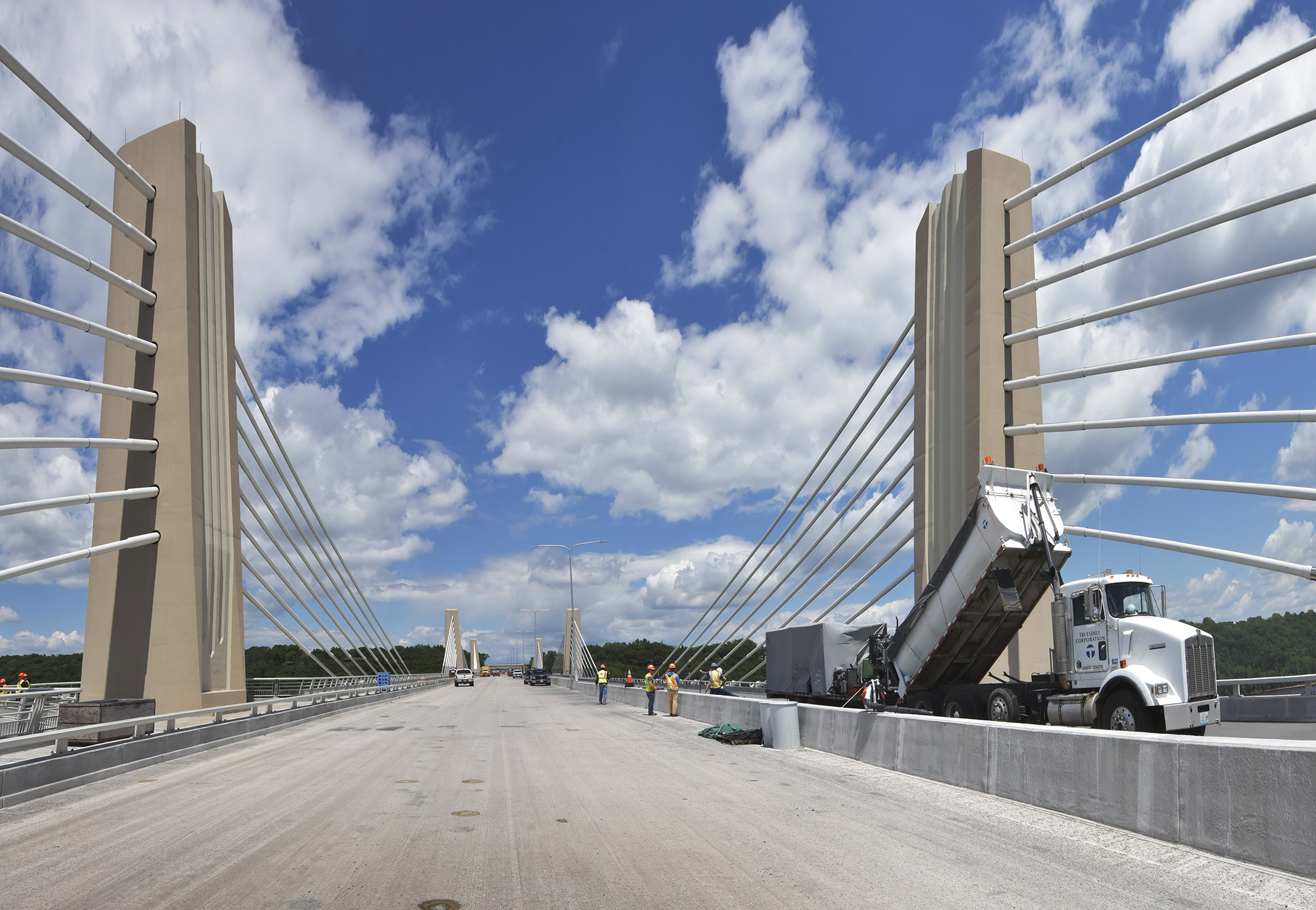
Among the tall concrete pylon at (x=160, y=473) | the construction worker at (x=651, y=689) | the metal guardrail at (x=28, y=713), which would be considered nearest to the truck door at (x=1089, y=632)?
the construction worker at (x=651, y=689)

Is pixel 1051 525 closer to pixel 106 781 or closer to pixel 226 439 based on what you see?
pixel 106 781

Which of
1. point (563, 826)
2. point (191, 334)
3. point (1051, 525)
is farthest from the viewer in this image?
point (191, 334)

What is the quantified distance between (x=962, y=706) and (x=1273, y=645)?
20.4 m

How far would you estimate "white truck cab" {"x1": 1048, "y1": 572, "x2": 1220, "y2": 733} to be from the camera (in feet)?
41.2

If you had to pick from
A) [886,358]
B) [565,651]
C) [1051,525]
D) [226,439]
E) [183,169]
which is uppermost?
[183,169]

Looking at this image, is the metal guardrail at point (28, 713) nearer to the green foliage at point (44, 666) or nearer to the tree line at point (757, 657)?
the tree line at point (757, 657)

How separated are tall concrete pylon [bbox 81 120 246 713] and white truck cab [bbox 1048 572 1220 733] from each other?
21.2 m

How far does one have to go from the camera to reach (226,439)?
28.3 m

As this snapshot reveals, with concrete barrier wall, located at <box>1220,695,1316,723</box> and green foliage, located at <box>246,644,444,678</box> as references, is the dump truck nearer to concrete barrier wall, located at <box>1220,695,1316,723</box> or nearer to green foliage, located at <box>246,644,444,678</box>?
concrete barrier wall, located at <box>1220,695,1316,723</box>

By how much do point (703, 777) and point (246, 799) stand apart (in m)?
5.96

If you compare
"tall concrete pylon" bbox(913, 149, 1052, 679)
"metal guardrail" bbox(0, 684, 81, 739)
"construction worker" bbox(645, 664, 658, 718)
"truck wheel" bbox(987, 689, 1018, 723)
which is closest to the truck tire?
"truck wheel" bbox(987, 689, 1018, 723)

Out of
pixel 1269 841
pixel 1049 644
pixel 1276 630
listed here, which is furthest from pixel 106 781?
pixel 1276 630

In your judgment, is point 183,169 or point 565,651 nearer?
point 183,169

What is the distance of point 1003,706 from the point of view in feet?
50.6
